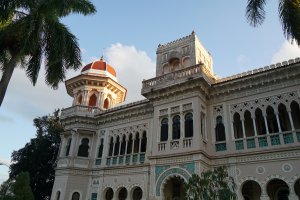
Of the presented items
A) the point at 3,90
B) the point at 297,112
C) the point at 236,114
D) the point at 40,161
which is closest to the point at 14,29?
the point at 3,90

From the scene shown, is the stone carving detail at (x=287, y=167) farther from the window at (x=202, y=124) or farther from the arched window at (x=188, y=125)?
the arched window at (x=188, y=125)

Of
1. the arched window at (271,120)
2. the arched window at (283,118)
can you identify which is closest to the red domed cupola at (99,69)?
the arched window at (271,120)

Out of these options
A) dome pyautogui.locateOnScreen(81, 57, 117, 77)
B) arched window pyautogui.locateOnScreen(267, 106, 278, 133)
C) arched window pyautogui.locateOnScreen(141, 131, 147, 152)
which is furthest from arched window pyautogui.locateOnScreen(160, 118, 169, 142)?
dome pyautogui.locateOnScreen(81, 57, 117, 77)

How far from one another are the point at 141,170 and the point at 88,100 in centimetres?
835

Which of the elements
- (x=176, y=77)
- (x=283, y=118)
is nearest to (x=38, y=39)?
(x=176, y=77)

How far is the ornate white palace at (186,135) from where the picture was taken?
46.1 feet

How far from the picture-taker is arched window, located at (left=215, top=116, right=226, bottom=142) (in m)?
15.8

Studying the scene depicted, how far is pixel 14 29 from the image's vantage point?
40.8 feet

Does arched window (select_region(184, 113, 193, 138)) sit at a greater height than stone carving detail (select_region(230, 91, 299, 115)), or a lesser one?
lesser

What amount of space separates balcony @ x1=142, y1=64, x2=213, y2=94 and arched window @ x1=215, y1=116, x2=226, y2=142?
2842 millimetres

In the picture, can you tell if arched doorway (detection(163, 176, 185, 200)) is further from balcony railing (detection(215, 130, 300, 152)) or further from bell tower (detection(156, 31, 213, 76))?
bell tower (detection(156, 31, 213, 76))

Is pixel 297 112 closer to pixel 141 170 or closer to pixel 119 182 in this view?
pixel 141 170

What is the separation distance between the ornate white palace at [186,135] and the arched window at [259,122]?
0.06 metres

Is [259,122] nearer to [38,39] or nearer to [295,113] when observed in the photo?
[295,113]
